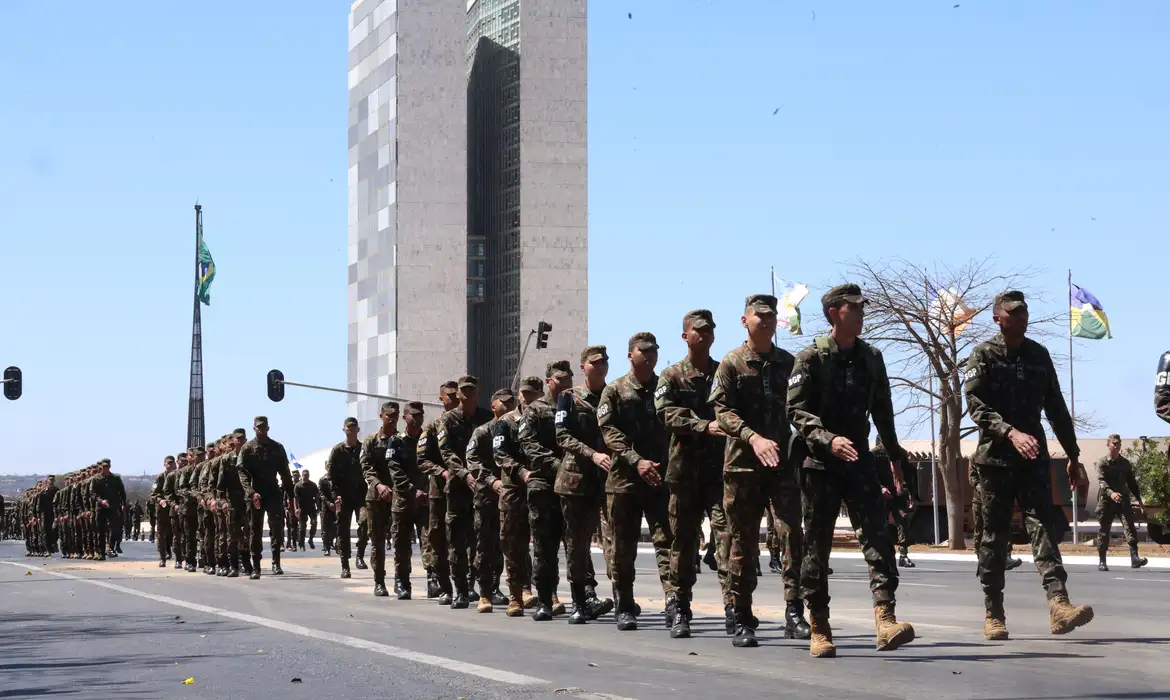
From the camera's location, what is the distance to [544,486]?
45.5 ft

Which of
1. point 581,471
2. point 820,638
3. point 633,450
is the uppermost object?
point 633,450

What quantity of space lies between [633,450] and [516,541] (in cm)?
253

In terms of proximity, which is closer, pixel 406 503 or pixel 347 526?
pixel 406 503

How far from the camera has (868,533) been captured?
9.84m

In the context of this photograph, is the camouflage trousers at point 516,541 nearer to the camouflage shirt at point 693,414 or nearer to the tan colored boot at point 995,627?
the camouflage shirt at point 693,414

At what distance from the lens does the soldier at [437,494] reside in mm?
16186

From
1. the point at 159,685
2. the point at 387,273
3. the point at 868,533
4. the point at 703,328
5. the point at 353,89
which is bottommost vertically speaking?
the point at 159,685

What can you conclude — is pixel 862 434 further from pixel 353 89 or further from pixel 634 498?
pixel 353 89

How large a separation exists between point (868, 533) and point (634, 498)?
2932mm

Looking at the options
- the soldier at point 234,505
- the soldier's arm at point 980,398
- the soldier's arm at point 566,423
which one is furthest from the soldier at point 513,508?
the soldier at point 234,505

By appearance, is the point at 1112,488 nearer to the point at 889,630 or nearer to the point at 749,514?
the point at 749,514

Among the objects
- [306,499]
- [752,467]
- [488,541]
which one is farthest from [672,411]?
[306,499]

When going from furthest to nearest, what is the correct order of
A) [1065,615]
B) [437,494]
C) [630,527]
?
[437,494] → [630,527] → [1065,615]

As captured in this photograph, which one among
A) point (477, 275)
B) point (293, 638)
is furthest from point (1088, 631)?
point (477, 275)
